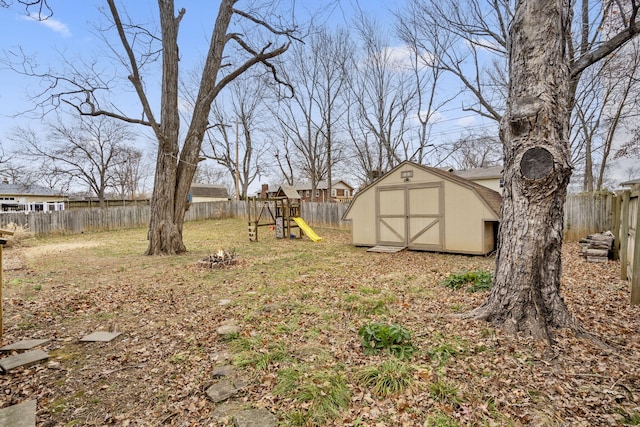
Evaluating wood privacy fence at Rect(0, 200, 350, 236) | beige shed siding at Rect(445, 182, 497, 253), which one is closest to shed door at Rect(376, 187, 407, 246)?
beige shed siding at Rect(445, 182, 497, 253)

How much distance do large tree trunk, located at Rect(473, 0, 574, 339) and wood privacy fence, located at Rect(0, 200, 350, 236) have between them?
14.0 m

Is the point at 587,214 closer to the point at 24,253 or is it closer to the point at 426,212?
the point at 426,212

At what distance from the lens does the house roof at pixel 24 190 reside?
25839 millimetres

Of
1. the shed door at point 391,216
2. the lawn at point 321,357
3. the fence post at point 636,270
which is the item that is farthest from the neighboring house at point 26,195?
the fence post at point 636,270

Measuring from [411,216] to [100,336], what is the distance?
8725 mm

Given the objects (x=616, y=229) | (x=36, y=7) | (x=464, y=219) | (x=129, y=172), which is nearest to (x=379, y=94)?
(x=464, y=219)

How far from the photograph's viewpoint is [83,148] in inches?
932

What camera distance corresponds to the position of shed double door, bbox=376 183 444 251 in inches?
388

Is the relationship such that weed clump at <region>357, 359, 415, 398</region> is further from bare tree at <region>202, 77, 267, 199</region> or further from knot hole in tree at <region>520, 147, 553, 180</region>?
bare tree at <region>202, 77, 267, 199</region>

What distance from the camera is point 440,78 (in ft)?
58.0

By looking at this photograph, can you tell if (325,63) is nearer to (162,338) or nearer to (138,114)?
(138,114)

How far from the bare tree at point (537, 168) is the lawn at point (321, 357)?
36 centimetres

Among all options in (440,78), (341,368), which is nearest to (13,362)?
(341,368)

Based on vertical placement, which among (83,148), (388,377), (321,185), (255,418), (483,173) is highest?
(83,148)
